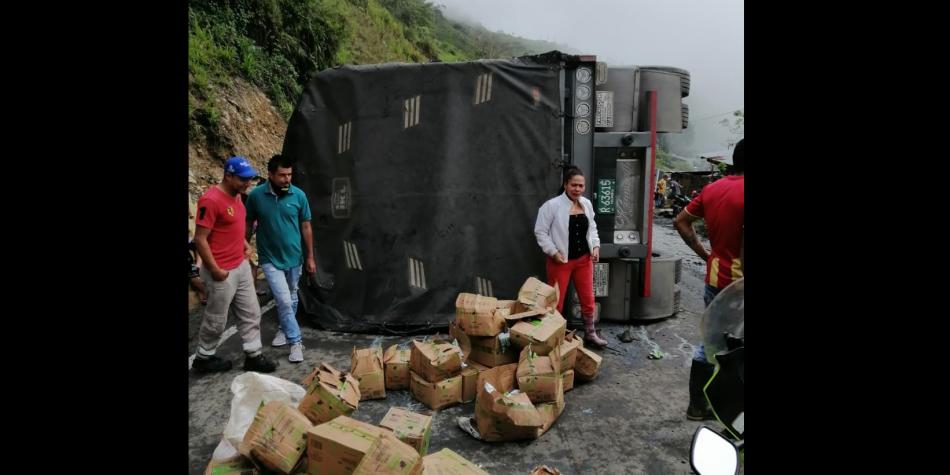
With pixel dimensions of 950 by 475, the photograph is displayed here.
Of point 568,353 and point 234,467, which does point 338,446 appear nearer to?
point 234,467

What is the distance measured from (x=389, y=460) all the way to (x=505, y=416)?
116cm

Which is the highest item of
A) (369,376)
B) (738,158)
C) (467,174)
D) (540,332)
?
(467,174)

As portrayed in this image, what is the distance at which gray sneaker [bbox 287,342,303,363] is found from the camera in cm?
490

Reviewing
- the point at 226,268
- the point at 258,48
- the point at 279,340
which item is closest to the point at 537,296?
the point at 226,268

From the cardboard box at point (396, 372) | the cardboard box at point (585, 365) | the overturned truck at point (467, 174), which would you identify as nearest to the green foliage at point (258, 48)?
the overturned truck at point (467, 174)

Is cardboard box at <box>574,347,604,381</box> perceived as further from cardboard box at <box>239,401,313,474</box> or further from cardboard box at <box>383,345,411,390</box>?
cardboard box at <box>239,401,313,474</box>

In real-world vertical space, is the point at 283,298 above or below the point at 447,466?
above

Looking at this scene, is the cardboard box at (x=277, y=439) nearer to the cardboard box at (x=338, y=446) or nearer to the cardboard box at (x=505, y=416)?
the cardboard box at (x=338, y=446)

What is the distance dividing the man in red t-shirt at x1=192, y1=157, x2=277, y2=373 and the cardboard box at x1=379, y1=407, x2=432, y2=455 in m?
2.14

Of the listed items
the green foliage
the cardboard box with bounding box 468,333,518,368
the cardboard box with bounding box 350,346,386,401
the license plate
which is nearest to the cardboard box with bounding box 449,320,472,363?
the cardboard box with bounding box 468,333,518,368

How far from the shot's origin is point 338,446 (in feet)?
8.16

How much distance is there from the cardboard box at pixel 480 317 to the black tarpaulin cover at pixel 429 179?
4.49 feet
